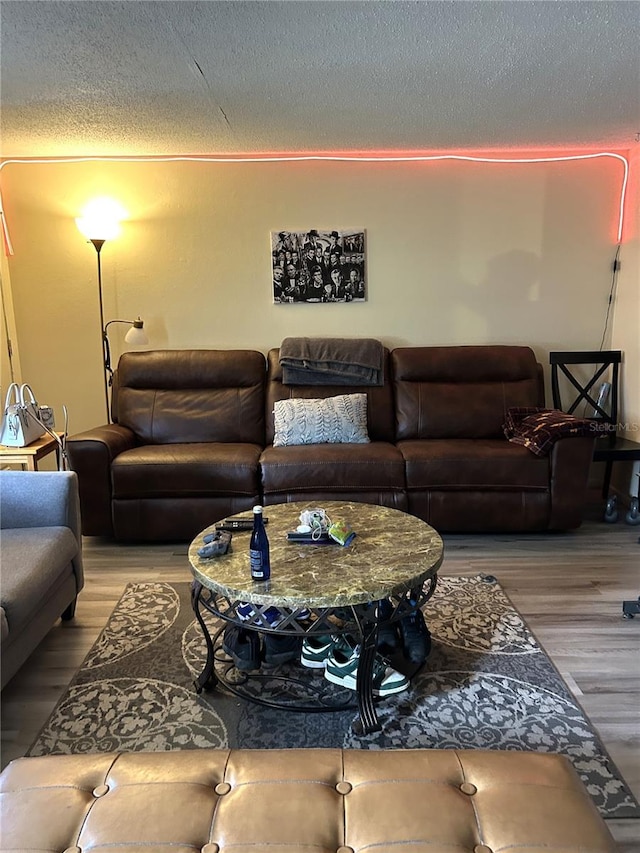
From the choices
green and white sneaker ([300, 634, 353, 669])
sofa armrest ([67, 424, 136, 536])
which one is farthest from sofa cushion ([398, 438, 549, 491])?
sofa armrest ([67, 424, 136, 536])

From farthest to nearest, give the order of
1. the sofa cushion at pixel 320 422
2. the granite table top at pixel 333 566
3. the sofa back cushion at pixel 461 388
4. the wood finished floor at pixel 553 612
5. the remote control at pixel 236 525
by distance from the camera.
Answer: the sofa back cushion at pixel 461 388
the sofa cushion at pixel 320 422
the remote control at pixel 236 525
the wood finished floor at pixel 553 612
the granite table top at pixel 333 566

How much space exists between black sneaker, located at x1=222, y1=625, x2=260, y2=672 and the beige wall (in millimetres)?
2284

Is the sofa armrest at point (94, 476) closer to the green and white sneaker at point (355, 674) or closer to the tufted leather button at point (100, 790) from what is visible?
the green and white sneaker at point (355, 674)

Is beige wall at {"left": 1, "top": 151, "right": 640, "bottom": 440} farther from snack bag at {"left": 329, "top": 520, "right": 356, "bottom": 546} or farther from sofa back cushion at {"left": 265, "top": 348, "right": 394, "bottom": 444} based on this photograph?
snack bag at {"left": 329, "top": 520, "right": 356, "bottom": 546}

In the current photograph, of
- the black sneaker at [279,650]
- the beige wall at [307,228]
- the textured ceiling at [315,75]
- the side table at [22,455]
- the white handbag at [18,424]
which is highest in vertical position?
the textured ceiling at [315,75]

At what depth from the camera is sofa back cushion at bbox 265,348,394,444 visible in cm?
342

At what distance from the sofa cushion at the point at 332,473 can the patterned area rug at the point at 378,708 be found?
3.05 feet

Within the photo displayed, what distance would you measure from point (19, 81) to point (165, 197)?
126cm

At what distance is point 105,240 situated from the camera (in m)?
3.45

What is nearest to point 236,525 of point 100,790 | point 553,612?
point 100,790

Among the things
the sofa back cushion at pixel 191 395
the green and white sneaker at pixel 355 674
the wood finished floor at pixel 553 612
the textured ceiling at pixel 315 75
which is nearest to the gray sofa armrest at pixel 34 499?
the wood finished floor at pixel 553 612

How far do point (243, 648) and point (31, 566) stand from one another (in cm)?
77

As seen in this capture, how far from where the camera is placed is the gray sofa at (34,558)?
166 cm

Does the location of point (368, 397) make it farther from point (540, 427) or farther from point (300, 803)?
point (300, 803)
